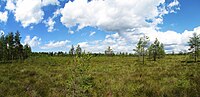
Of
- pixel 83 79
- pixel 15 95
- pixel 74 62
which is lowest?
pixel 15 95

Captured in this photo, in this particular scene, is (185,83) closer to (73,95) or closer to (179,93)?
(179,93)

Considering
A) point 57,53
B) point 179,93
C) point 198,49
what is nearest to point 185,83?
point 179,93

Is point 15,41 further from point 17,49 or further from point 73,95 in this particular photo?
point 73,95

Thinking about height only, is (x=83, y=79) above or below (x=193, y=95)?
above

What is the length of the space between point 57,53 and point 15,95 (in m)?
145

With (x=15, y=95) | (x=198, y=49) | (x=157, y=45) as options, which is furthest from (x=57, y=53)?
(x=15, y=95)

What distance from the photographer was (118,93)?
12.2 metres

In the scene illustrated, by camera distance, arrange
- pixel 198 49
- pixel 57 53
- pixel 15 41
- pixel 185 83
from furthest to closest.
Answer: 1. pixel 57 53
2. pixel 15 41
3. pixel 198 49
4. pixel 185 83

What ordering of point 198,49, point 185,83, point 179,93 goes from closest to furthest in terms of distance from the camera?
1. point 179,93
2. point 185,83
3. point 198,49

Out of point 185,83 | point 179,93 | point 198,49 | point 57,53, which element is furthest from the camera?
point 57,53

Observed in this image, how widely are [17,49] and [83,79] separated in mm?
77867

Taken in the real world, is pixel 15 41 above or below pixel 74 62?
above

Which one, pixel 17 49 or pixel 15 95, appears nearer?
pixel 15 95

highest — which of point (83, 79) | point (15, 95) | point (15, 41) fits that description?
point (15, 41)
